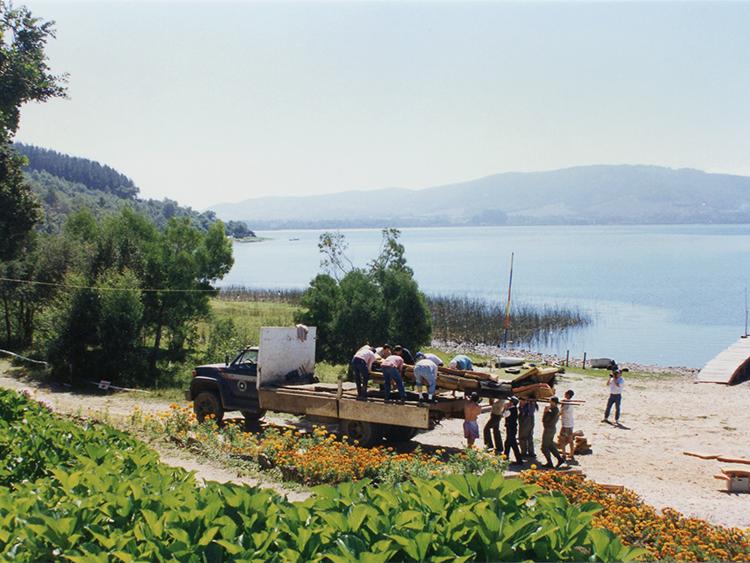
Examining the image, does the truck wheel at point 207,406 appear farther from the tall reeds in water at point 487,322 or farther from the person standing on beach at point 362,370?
the tall reeds in water at point 487,322

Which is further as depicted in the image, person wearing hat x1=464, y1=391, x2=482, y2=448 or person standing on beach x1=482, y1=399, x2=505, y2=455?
person standing on beach x1=482, y1=399, x2=505, y2=455

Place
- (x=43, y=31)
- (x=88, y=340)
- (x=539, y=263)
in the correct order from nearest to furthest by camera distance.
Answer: (x=88, y=340) → (x=43, y=31) → (x=539, y=263)

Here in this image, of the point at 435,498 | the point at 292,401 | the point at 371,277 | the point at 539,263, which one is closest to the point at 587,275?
the point at 539,263

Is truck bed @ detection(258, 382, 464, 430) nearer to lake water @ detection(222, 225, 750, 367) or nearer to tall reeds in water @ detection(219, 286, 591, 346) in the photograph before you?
tall reeds in water @ detection(219, 286, 591, 346)

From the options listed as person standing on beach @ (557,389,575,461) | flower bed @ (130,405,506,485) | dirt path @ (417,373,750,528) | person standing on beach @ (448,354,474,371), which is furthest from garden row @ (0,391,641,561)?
person standing on beach @ (557,389,575,461)

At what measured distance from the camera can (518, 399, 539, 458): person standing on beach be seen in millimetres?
14133

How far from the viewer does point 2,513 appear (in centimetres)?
546

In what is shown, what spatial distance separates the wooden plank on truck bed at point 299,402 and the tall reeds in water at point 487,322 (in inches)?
1194

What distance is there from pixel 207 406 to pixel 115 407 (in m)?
5.70

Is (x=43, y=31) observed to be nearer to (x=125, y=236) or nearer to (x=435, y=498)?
(x=125, y=236)

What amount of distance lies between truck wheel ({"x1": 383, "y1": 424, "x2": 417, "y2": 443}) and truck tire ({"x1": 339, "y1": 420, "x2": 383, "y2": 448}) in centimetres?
48

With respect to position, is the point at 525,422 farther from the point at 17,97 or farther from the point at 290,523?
the point at 17,97

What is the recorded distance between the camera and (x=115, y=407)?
2064 cm

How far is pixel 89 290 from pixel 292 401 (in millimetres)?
13925
